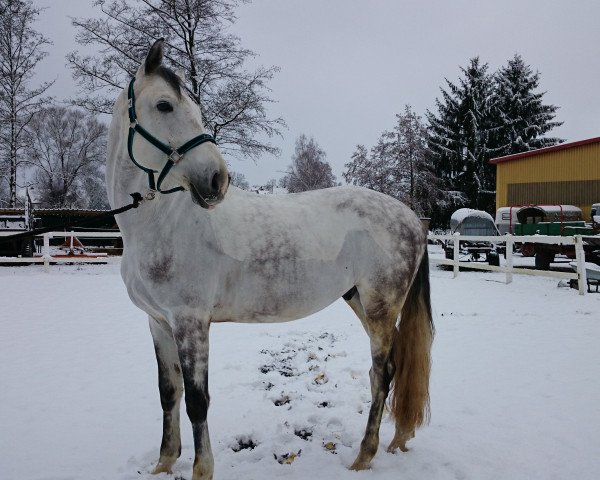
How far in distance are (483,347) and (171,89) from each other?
4.37 metres

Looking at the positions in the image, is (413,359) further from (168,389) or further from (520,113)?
(520,113)

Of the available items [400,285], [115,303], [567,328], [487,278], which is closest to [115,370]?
[400,285]

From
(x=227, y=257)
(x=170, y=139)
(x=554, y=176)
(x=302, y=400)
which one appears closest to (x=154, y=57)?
(x=170, y=139)

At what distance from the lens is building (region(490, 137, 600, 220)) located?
1783 centimetres

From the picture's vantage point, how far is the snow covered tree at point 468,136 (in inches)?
1230

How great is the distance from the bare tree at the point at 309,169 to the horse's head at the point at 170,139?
34.5m

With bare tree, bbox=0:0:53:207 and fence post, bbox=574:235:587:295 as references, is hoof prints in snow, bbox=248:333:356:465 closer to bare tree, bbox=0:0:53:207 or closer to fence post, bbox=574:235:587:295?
fence post, bbox=574:235:587:295

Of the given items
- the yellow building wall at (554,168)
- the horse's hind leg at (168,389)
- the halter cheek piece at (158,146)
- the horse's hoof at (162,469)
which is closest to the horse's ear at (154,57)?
the halter cheek piece at (158,146)

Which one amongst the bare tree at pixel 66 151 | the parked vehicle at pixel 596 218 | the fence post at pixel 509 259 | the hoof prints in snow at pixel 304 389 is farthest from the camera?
the bare tree at pixel 66 151

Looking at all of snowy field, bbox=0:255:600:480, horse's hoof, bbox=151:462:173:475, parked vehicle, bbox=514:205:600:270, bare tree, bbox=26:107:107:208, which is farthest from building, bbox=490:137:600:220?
bare tree, bbox=26:107:107:208

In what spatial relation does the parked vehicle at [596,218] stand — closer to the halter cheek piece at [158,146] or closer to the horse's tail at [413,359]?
the horse's tail at [413,359]

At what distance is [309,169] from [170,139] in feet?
127

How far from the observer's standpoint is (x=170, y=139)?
78.1 inches

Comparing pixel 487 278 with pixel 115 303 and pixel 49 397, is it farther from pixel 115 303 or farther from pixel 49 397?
pixel 49 397
